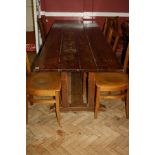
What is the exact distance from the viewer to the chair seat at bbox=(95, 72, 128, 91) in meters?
2.40

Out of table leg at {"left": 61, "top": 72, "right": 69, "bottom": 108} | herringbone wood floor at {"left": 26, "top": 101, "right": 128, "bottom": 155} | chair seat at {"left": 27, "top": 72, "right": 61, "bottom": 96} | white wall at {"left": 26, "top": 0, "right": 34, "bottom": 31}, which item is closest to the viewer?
herringbone wood floor at {"left": 26, "top": 101, "right": 128, "bottom": 155}

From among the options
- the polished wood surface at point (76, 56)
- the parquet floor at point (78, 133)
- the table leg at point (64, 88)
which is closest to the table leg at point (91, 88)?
the polished wood surface at point (76, 56)

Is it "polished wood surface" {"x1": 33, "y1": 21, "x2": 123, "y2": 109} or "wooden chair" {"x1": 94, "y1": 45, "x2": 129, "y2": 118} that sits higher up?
"polished wood surface" {"x1": 33, "y1": 21, "x2": 123, "y2": 109}

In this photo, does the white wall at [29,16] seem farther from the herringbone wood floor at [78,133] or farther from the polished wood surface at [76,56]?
the herringbone wood floor at [78,133]

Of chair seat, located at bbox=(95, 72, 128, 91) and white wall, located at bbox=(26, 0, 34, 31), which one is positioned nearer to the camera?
chair seat, located at bbox=(95, 72, 128, 91)

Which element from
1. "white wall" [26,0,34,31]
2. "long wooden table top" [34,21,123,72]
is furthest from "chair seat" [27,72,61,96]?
"white wall" [26,0,34,31]

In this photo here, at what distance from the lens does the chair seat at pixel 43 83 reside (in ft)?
7.64

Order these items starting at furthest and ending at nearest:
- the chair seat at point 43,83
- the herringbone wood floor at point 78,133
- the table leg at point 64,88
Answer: the table leg at point 64,88
the chair seat at point 43,83
the herringbone wood floor at point 78,133

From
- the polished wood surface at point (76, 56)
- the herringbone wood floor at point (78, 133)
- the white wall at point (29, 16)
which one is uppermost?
the white wall at point (29, 16)

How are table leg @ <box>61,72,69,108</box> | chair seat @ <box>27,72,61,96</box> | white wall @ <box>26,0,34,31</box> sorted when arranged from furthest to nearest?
white wall @ <box>26,0,34,31</box>, table leg @ <box>61,72,69,108</box>, chair seat @ <box>27,72,61,96</box>

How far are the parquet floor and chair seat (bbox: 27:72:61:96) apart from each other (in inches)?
14.8

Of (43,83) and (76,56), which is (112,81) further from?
(43,83)

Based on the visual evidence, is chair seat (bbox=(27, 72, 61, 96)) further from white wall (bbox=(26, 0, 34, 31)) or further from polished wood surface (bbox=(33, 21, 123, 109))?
white wall (bbox=(26, 0, 34, 31))
